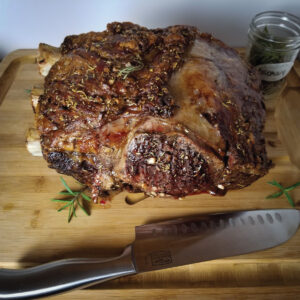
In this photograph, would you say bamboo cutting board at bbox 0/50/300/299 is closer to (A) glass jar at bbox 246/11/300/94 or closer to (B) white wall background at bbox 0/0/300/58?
(A) glass jar at bbox 246/11/300/94

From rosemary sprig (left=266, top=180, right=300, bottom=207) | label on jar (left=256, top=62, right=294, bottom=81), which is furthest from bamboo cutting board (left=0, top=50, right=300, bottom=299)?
label on jar (left=256, top=62, right=294, bottom=81)

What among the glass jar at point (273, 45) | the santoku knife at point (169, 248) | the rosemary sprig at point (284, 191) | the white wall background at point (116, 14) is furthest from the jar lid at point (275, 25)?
the santoku knife at point (169, 248)

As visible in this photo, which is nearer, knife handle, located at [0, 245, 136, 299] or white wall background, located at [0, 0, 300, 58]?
knife handle, located at [0, 245, 136, 299]

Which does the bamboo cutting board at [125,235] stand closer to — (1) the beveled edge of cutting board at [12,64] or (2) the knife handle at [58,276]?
(2) the knife handle at [58,276]

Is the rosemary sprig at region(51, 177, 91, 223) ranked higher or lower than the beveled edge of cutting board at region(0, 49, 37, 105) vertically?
lower

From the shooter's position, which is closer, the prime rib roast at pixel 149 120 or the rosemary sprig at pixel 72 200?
the prime rib roast at pixel 149 120

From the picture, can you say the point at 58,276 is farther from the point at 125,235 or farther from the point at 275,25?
the point at 275,25
